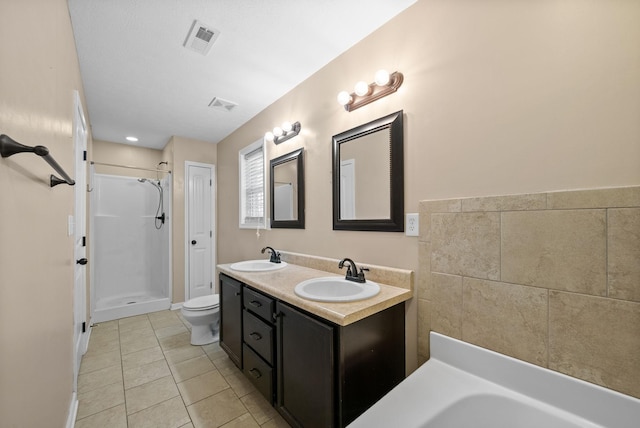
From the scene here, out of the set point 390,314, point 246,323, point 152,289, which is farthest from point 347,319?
point 152,289

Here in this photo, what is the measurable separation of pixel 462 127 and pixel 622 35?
54cm

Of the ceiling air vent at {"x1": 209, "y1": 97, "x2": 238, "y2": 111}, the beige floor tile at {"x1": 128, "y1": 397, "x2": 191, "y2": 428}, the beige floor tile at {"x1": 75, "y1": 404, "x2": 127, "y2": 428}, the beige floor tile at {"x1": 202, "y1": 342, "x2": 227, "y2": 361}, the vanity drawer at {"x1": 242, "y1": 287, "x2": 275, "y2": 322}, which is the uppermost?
the ceiling air vent at {"x1": 209, "y1": 97, "x2": 238, "y2": 111}

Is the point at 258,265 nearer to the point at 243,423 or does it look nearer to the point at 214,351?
the point at 214,351

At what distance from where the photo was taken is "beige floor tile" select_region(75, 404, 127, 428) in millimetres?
1532

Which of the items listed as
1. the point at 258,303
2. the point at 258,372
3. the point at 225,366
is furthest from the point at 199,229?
the point at 258,372

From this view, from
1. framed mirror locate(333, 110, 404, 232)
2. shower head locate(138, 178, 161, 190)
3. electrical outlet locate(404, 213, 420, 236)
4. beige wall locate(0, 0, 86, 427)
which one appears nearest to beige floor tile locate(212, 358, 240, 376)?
beige wall locate(0, 0, 86, 427)

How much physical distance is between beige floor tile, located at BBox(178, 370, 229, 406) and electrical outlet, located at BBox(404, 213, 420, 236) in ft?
5.68

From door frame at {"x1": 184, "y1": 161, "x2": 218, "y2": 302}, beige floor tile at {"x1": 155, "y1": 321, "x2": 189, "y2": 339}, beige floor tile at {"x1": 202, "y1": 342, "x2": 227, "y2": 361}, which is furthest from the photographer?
door frame at {"x1": 184, "y1": 161, "x2": 218, "y2": 302}

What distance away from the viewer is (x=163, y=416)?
5.23 feet

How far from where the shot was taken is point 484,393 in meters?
1.03

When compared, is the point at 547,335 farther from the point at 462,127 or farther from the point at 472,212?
the point at 462,127

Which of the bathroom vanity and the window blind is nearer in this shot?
the bathroom vanity

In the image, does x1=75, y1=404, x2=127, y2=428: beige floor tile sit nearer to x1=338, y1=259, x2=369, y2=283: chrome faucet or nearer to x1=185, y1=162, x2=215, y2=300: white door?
x1=338, y1=259, x2=369, y2=283: chrome faucet

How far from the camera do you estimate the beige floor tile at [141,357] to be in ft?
7.13
